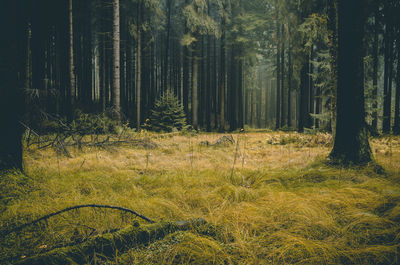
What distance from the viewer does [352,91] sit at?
4312 mm

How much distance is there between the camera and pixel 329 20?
257 inches

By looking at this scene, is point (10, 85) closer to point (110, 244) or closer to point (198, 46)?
point (110, 244)

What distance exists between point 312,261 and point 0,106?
13.7 ft

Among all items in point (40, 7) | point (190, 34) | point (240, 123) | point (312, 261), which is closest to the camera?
point (312, 261)

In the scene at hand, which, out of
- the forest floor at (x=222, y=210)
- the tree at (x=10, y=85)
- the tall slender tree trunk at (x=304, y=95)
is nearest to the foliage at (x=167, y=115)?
the forest floor at (x=222, y=210)

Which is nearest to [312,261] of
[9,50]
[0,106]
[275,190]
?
[275,190]

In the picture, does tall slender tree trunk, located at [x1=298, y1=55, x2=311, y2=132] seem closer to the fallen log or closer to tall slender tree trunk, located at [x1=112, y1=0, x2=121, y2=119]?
tall slender tree trunk, located at [x1=112, y1=0, x2=121, y2=119]

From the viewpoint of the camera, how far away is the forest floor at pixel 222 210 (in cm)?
166

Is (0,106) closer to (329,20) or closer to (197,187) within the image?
(197,187)

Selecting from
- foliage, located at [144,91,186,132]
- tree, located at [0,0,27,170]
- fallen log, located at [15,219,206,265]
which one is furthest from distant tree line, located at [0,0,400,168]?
fallen log, located at [15,219,206,265]

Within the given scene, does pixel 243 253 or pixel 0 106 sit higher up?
pixel 0 106

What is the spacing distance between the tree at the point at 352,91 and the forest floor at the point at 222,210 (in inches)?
17.2

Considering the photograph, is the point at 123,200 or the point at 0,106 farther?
the point at 0,106

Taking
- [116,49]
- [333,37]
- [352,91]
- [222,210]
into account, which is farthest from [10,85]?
[333,37]
